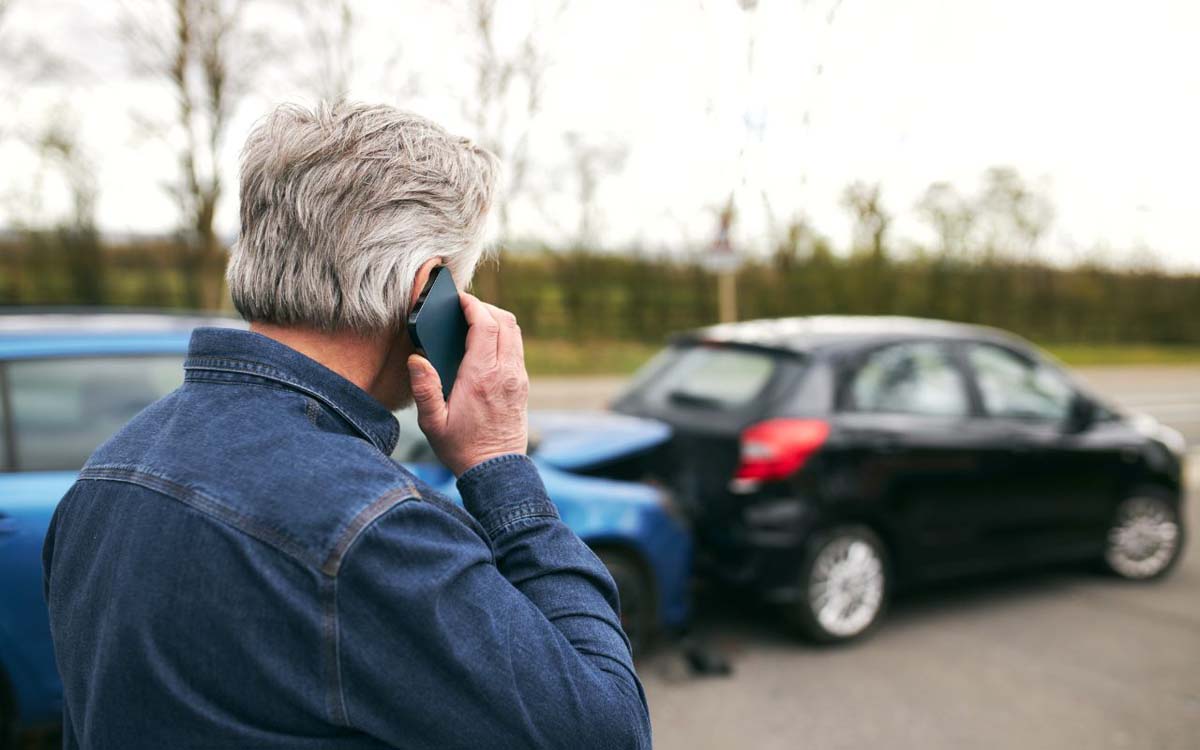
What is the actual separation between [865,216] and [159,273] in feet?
48.5

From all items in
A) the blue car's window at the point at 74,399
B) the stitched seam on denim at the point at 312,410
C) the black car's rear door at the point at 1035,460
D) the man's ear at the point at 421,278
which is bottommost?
the black car's rear door at the point at 1035,460

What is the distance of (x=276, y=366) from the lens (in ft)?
3.83

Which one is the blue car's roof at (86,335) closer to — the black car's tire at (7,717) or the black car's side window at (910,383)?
the black car's tire at (7,717)

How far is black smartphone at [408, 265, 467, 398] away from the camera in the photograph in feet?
4.14

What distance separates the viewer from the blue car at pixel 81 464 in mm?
3072

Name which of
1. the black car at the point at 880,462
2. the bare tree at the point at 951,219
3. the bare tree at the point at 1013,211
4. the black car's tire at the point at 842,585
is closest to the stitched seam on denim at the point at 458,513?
the black car at the point at 880,462

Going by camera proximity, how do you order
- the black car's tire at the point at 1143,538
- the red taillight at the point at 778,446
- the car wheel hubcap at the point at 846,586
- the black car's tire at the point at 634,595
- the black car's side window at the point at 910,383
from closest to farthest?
1. the black car's tire at the point at 634,595
2. the red taillight at the point at 778,446
3. the car wheel hubcap at the point at 846,586
4. the black car's side window at the point at 910,383
5. the black car's tire at the point at 1143,538

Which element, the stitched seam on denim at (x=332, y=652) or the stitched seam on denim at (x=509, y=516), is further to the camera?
the stitched seam on denim at (x=509, y=516)

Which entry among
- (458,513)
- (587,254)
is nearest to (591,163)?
(587,254)

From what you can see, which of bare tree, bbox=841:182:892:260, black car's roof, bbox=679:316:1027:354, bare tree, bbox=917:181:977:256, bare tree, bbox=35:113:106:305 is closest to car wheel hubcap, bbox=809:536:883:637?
black car's roof, bbox=679:316:1027:354

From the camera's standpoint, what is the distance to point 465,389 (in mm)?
1295

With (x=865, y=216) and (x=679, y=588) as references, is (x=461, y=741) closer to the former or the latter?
(x=679, y=588)

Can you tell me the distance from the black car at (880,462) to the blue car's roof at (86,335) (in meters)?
2.06

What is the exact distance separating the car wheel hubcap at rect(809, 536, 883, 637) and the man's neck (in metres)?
3.77
